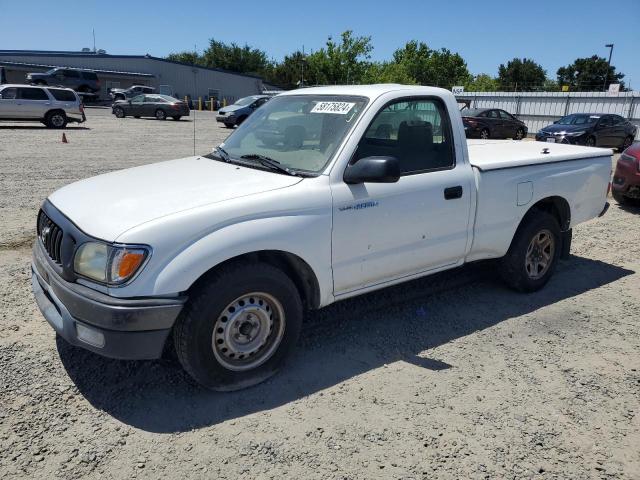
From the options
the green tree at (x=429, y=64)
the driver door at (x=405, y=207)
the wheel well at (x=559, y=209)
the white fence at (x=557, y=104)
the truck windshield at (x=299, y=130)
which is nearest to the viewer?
the driver door at (x=405, y=207)

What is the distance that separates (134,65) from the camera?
55.2m

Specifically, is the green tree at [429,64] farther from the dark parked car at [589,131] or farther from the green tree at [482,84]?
the dark parked car at [589,131]

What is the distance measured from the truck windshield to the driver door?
212 millimetres

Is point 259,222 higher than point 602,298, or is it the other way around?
point 259,222

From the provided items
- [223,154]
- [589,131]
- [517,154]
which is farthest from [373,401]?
[589,131]

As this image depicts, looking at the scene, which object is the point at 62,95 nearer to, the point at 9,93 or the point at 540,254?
the point at 9,93

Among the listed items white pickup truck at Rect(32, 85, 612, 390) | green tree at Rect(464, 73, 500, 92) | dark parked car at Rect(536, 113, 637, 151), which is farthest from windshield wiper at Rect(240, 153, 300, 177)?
green tree at Rect(464, 73, 500, 92)

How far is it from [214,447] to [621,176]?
8704 mm

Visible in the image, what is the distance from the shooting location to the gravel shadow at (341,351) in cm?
323

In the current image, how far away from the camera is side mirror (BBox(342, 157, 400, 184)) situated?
3418 millimetres

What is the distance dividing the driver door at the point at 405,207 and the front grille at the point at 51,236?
172cm

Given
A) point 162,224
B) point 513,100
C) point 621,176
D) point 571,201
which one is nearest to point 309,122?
point 162,224

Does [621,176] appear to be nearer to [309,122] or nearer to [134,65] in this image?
[309,122]

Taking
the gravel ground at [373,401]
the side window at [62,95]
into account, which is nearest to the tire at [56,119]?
the side window at [62,95]
